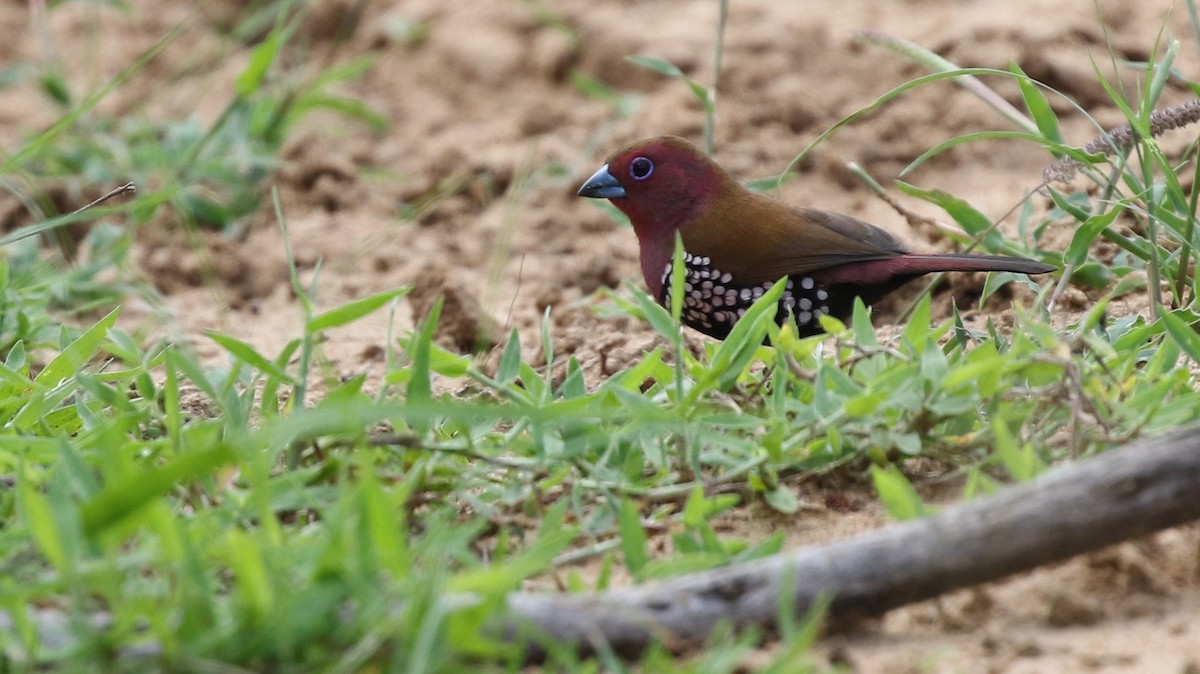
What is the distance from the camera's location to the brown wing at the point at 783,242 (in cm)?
395

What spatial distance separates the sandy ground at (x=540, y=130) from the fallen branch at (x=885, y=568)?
65.2 inches

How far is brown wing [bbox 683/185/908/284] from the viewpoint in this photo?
3947mm

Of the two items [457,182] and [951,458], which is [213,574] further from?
[457,182]

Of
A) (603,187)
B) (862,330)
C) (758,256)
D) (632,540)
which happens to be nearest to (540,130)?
(603,187)

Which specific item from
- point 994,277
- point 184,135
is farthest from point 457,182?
point 994,277

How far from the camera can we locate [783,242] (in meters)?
4.00

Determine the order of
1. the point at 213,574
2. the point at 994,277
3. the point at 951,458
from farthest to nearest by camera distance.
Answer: the point at 994,277
the point at 951,458
the point at 213,574

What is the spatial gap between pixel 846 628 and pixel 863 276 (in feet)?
6.21

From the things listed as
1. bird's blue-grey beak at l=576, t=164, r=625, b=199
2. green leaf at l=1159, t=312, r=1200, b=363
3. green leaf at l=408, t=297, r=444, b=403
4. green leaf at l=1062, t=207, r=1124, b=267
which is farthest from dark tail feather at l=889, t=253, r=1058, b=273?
green leaf at l=408, t=297, r=444, b=403

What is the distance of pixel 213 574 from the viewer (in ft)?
7.37

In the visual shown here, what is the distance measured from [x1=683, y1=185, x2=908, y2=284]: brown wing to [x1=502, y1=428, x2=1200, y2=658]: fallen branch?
1.85 m

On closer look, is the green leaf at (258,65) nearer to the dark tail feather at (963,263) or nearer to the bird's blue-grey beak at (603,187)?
the bird's blue-grey beak at (603,187)

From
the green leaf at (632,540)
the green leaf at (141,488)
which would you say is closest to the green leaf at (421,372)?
the green leaf at (632,540)

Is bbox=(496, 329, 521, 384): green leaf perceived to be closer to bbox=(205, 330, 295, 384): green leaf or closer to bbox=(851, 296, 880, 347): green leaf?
bbox=(205, 330, 295, 384): green leaf
